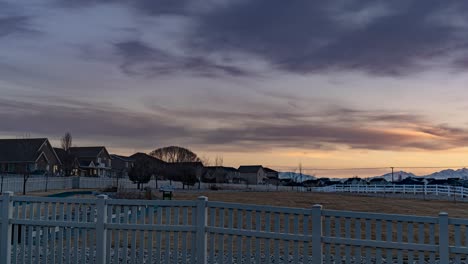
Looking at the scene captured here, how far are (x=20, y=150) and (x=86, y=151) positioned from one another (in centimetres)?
1983

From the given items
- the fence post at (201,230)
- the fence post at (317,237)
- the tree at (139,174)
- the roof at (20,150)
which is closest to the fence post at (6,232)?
the fence post at (201,230)

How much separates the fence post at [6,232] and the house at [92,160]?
243 feet

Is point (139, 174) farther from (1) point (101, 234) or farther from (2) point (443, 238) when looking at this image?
(2) point (443, 238)

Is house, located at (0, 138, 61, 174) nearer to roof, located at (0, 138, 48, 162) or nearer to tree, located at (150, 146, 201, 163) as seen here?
roof, located at (0, 138, 48, 162)

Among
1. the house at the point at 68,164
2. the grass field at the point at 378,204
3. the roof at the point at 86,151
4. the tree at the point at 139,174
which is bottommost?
the grass field at the point at 378,204

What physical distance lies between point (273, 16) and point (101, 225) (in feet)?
35.4

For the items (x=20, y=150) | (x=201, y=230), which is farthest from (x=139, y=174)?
(x=201, y=230)

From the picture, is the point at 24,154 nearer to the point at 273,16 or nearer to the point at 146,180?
the point at 146,180

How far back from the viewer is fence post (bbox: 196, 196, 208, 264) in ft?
25.3

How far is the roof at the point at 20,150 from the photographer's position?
64.9 metres

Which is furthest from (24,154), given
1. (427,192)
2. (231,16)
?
(231,16)

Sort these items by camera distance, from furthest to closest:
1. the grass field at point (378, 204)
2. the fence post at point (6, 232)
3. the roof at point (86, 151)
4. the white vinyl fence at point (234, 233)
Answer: the roof at point (86, 151) < the grass field at point (378, 204) < the fence post at point (6, 232) < the white vinyl fence at point (234, 233)

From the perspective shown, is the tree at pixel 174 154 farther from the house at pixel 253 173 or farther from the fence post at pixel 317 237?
the fence post at pixel 317 237

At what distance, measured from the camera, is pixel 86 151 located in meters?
85.2
